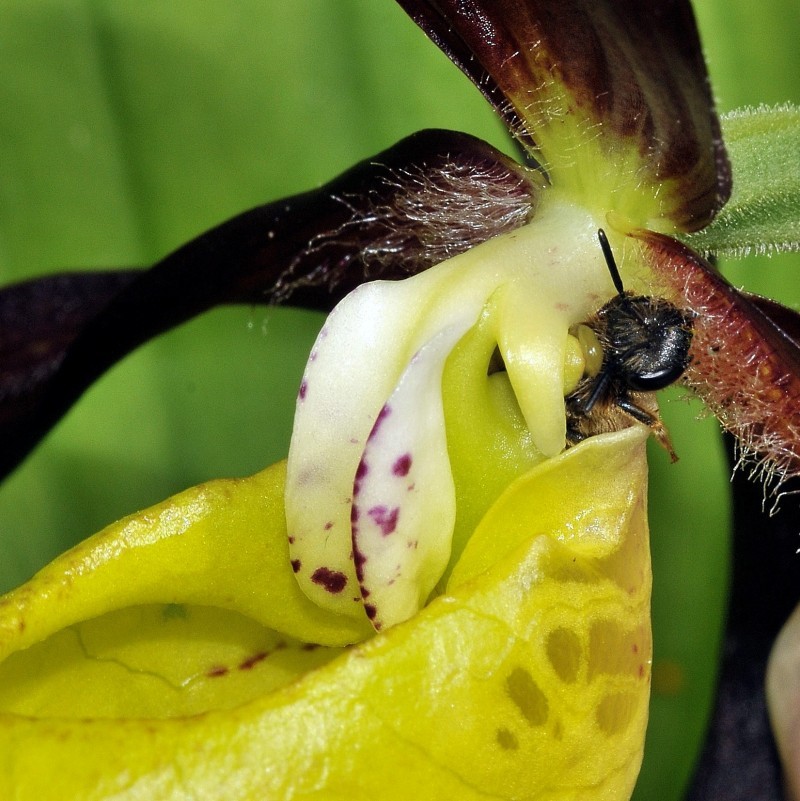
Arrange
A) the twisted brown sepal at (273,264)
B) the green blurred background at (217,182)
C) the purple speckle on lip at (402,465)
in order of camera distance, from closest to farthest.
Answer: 1. the purple speckle on lip at (402,465)
2. the twisted brown sepal at (273,264)
3. the green blurred background at (217,182)

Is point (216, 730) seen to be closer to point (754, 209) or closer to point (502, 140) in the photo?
point (754, 209)

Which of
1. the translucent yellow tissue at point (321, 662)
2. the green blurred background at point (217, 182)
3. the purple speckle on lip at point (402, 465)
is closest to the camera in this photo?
the translucent yellow tissue at point (321, 662)

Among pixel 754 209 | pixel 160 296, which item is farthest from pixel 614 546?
pixel 160 296

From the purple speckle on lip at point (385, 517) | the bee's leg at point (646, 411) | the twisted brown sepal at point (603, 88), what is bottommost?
the bee's leg at point (646, 411)

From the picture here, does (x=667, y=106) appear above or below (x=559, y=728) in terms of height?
above

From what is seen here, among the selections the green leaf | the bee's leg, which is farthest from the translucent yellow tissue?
the green leaf

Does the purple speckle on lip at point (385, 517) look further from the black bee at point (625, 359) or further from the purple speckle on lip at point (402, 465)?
the black bee at point (625, 359)

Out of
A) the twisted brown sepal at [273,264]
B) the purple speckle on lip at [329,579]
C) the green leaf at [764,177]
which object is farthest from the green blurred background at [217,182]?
the purple speckle on lip at [329,579]
